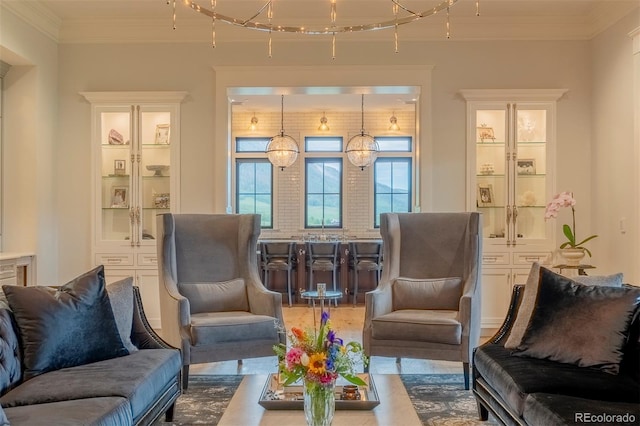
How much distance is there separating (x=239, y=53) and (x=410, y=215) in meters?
2.45

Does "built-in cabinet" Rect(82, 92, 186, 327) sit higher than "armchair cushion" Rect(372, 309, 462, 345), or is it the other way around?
"built-in cabinet" Rect(82, 92, 186, 327)

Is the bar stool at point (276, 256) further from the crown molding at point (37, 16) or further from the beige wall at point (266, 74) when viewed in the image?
the crown molding at point (37, 16)

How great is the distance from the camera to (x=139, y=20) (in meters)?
5.06

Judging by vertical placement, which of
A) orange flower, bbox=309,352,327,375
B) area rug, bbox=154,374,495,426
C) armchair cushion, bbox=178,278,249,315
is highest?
orange flower, bbox=309,352,327,375

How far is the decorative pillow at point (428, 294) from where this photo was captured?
398 centimetres

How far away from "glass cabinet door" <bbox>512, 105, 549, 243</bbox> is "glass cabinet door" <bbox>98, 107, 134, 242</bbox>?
13.0 feet

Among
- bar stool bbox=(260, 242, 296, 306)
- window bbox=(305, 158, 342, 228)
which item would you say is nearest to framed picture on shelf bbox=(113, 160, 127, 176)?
bar stool bbox=(260, 242, 296, 306)

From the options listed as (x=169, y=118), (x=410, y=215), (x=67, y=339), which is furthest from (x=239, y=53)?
(x=67, y=339)

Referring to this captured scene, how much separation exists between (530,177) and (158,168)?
3832mm

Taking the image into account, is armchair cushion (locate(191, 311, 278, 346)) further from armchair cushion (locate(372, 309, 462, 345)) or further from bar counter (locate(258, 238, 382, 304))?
bar counter (locate(258, 238, 382, 304))

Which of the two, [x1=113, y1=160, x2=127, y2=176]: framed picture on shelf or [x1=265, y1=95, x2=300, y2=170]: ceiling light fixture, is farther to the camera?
[x1=265, y1=95, x2=300, y2=170]: ceiling light fixture

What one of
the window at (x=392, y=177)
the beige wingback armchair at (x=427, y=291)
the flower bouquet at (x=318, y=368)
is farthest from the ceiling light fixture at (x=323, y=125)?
the flower bouquet at (x=318, y=368)

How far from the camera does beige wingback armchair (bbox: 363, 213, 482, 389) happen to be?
3521mm

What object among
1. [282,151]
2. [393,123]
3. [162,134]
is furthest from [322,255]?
[393,123]
